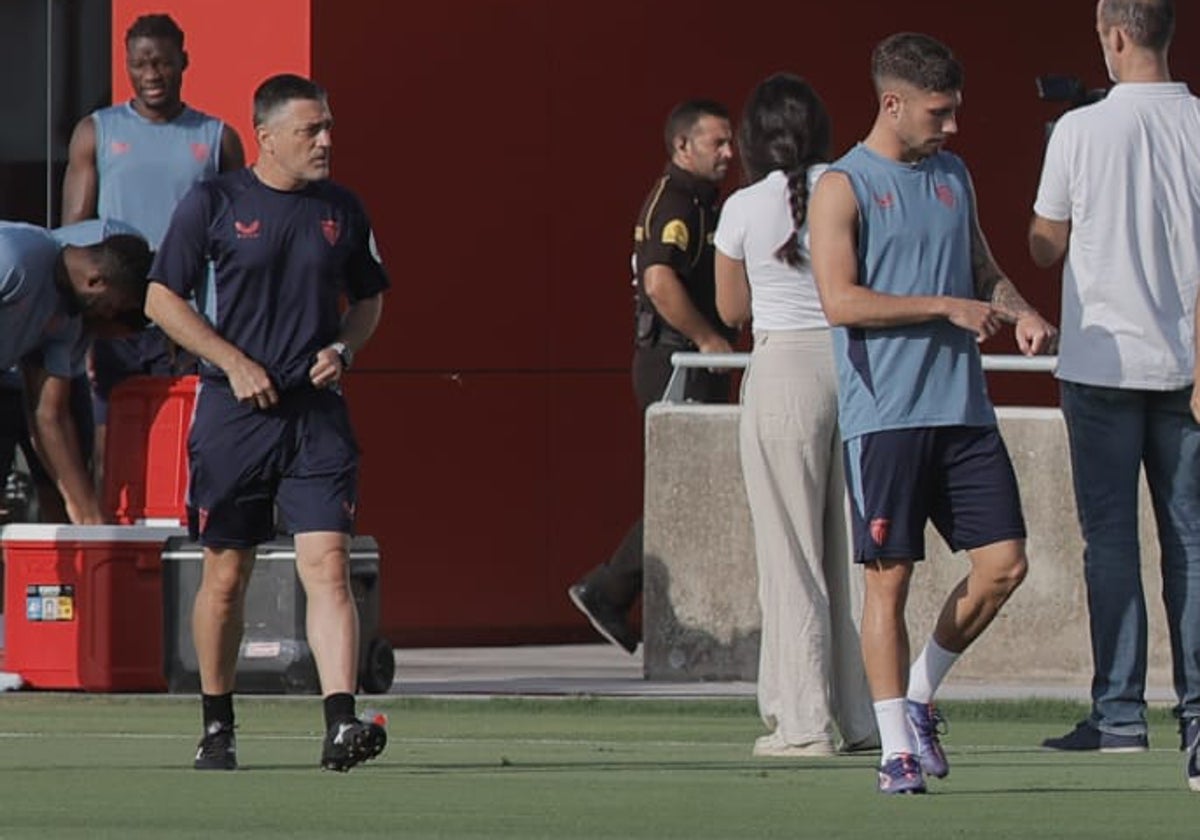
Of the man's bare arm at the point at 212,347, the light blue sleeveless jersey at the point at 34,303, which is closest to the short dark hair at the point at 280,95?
the man's bare arm at the point at 212,347

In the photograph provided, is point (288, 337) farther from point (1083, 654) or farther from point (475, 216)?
point (475, 216)

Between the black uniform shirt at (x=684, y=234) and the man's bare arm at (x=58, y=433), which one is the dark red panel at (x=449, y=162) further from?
the man's bare arm at (x=58, y=433)

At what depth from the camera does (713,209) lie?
14.5m

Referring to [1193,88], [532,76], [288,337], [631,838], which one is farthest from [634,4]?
[631,838]

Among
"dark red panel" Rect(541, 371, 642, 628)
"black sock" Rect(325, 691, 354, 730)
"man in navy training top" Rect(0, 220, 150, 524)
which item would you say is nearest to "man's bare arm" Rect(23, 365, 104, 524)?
"man in navy training top" Rect(0, 220, 150, 524)

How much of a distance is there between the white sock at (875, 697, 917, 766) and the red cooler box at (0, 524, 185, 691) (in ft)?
15.4

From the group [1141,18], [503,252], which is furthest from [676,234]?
[1141,18]

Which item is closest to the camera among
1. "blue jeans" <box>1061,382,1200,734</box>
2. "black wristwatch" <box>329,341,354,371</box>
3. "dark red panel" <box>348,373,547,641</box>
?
"black wristwatch" <box>329,341,354,371</box>

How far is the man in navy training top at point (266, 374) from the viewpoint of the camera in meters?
10.6

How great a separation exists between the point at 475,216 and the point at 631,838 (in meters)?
8.32

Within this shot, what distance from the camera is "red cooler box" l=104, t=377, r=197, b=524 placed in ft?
45.2

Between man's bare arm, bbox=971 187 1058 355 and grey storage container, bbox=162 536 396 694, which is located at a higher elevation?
man's bare arm, bbox=971 187 1058 355

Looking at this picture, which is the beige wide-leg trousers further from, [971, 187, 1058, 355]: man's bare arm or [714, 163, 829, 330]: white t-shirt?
[971, 187, 1058, 355]: man's bare arm

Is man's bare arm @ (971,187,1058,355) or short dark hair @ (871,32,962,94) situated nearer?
man's bare arm @ (971,187,1058,355)
